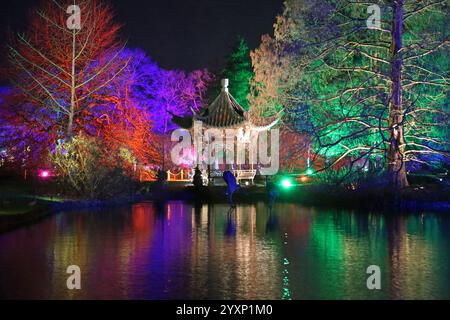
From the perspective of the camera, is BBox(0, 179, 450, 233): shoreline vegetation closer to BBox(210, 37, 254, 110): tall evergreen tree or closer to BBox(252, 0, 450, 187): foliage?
BBox(252, 0, 450, 187): foliage

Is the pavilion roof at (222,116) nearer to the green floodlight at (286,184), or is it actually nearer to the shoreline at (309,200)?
the green floodlight at (286,184)

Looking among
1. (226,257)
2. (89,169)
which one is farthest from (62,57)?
(226,257)

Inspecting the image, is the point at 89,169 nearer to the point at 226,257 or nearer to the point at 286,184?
the point at 286,184

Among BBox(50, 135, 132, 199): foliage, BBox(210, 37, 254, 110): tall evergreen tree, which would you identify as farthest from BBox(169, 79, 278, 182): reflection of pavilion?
BBox(210, 37, 254, 110): tall evergreen tree

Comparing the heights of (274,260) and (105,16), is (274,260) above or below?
below

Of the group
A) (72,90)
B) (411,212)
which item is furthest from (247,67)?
(411,212)

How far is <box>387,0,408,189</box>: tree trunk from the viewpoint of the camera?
22.9m

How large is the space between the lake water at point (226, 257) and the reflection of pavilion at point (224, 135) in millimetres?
15962

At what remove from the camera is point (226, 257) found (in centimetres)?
1097

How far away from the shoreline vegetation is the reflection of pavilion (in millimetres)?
4692

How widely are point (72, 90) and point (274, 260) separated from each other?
2223cm

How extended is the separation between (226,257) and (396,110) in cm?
1404
